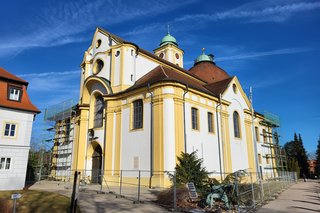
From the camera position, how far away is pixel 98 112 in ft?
80.6

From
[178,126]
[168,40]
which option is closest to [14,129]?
[178,126]

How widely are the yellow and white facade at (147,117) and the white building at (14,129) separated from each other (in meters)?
5.61

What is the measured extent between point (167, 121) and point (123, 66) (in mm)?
7331

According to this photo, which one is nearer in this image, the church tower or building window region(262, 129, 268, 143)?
building window region(262, 129, 268, 143)

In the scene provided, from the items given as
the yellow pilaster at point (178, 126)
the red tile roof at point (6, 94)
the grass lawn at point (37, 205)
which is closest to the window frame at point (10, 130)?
the red tile roof at point (6, 94)

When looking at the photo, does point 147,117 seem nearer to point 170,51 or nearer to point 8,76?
point 8,76

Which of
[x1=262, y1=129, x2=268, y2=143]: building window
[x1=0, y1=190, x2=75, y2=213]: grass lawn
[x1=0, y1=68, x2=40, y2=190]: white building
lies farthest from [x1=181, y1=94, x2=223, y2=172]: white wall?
[x1=262, y1=129, x2=268, y2=143]: building window

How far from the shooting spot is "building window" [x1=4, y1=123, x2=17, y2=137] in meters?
18.5

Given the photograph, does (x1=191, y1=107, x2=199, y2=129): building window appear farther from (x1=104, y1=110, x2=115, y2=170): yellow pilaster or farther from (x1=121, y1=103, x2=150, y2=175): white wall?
(x1=104, y1=110, x2=115, y2=170): yellow pilaster

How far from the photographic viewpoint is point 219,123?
923 inches

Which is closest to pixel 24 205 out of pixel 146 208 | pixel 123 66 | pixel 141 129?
pixel 146 208

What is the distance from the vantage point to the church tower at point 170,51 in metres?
38.4

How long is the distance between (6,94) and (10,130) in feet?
9.20

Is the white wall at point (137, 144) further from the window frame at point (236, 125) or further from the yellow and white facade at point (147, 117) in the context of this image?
the window frame at point (236, 125)
